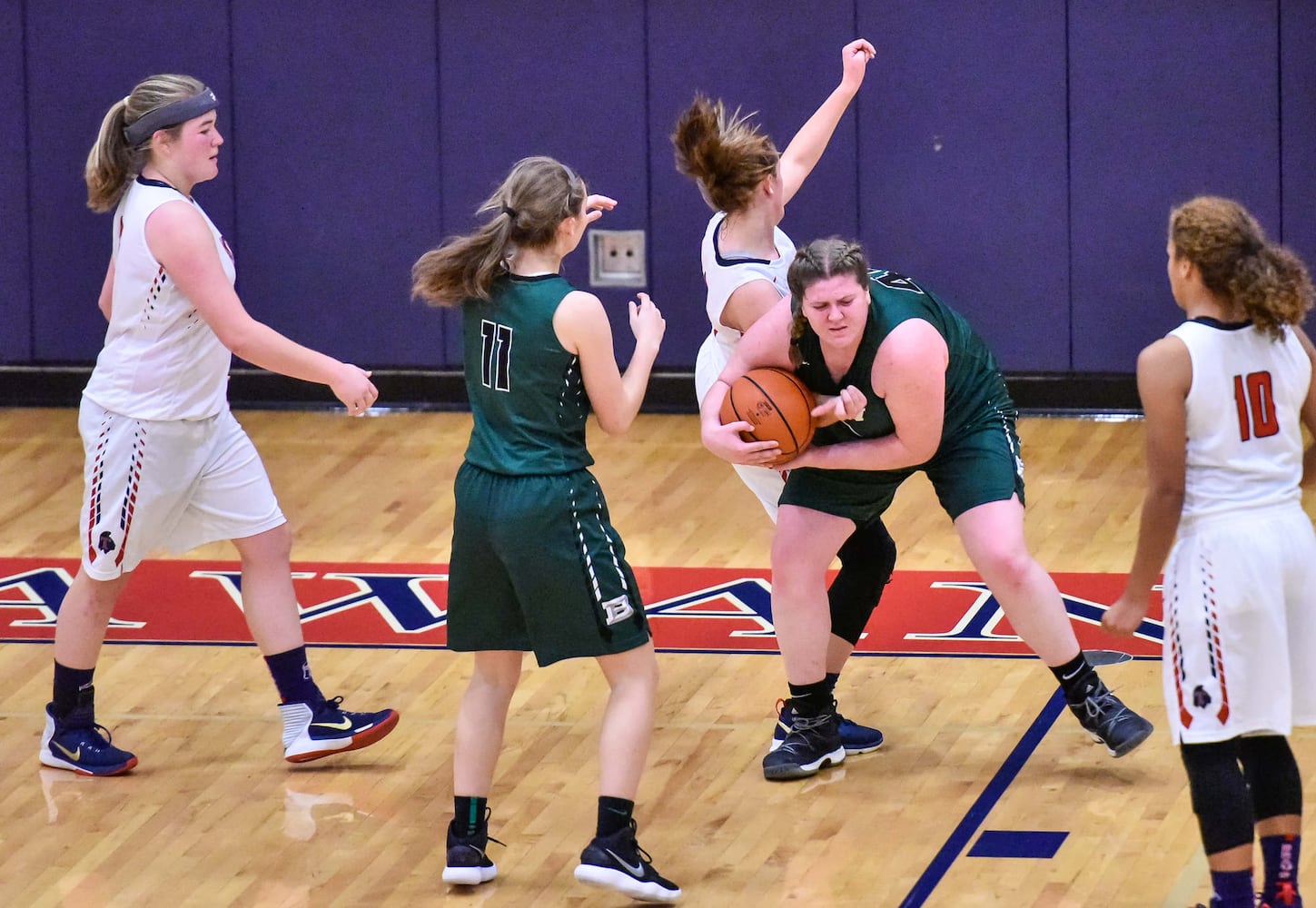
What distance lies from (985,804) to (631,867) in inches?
36.4

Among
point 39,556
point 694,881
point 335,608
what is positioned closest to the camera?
point 694,881

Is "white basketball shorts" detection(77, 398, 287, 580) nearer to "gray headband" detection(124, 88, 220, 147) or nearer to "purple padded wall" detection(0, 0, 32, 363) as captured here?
"gray headband" detection(124, 88, 220, 147)

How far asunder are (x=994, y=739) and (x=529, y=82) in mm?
4550

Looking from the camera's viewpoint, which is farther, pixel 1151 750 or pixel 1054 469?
pixel 1054 469

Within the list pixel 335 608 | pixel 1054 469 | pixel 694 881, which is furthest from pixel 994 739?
pixel 1054 469

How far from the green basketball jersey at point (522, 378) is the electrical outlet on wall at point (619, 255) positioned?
181 inches

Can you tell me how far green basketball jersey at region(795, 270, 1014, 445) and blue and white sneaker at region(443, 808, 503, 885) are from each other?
1.15 meters

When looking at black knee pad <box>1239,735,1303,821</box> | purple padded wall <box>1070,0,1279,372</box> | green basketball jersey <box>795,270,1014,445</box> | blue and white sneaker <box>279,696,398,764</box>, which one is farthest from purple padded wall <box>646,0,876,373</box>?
black knee pad <box>1239,735,1303,821</box>

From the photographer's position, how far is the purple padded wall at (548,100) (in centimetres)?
822

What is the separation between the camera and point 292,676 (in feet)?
15.2

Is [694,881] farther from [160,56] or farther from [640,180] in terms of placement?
[160,56]

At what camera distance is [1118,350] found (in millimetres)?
8008

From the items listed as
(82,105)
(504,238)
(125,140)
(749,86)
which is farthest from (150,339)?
(82,105)

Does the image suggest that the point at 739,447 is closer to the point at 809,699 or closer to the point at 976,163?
the point at 809,699
